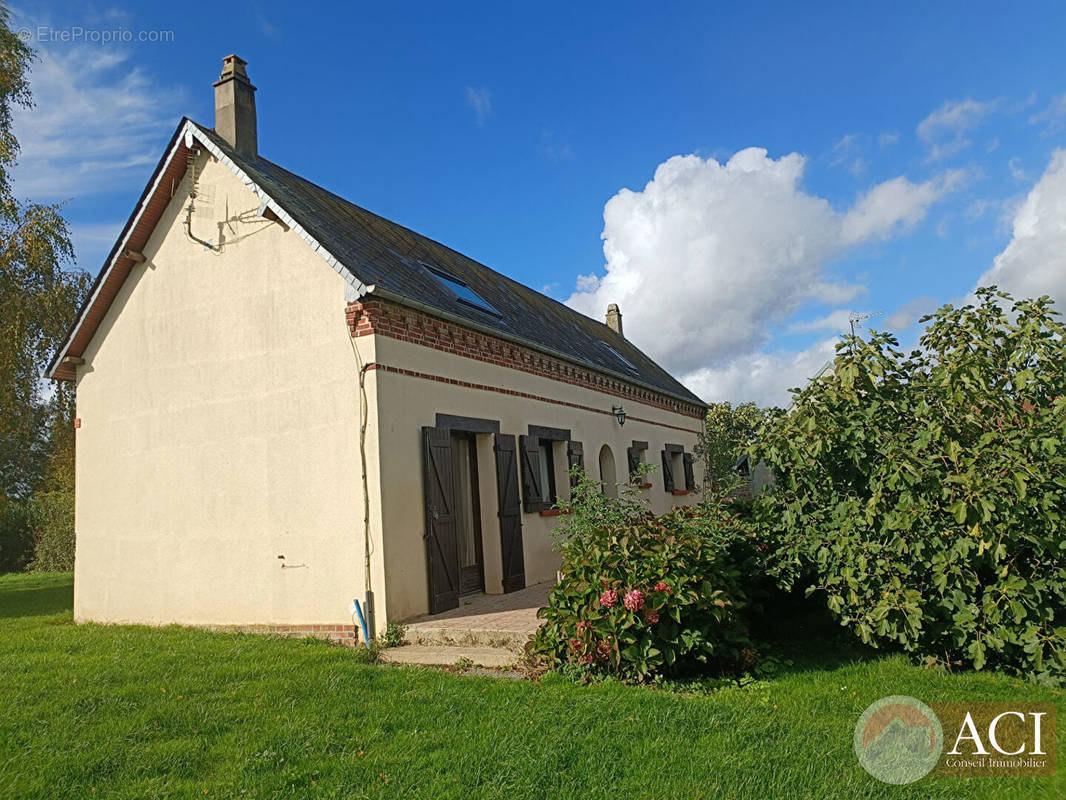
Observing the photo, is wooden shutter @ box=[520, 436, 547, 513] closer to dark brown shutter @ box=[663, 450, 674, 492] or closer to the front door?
the front door

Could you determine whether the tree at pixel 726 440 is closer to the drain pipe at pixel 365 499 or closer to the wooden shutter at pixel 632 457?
the wooden shutter at pixel 632 457

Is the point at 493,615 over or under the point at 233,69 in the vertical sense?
under

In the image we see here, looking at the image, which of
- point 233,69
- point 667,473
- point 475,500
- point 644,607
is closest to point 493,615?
point 475,500

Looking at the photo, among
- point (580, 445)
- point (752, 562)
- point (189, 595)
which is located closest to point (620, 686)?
point (752, 562)

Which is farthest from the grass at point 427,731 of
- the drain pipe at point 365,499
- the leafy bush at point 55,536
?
the leafy bush at point 55,536

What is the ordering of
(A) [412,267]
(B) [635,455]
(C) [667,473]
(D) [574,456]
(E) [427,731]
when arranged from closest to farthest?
(E) [427,731] → (A) [412,267] → (D) [574,456] → (B) [635,455] → (C) [667,473]

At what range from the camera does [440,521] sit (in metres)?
8.13

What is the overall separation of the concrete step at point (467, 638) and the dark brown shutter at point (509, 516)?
7.70ft

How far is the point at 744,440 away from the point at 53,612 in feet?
35.3

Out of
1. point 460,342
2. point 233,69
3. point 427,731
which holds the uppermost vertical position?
point 233,69

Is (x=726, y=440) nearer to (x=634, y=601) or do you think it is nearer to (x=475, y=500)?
(x=475, y=500)

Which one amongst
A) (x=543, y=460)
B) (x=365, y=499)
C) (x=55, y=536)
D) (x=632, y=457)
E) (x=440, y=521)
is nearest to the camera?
(x=365, y=499)

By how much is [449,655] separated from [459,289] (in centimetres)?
606

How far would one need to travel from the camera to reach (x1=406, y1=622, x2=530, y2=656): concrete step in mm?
6629
